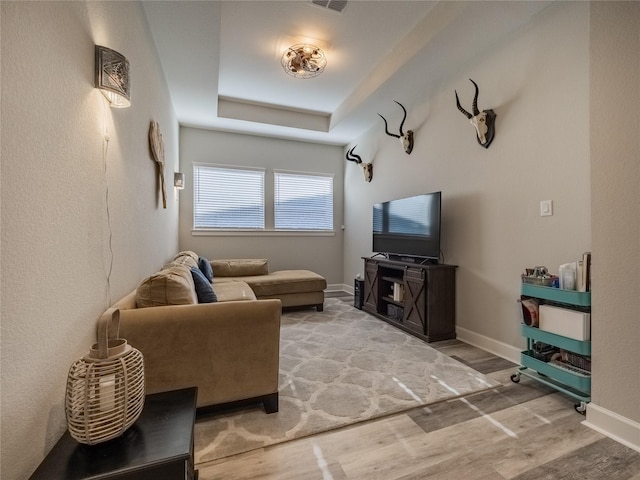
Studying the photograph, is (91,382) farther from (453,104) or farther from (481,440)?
(453,104)

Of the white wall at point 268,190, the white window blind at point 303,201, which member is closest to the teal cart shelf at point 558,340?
the white wall at point 268,190

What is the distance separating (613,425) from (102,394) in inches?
96.9

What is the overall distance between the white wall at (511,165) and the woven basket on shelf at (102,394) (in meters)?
2.80

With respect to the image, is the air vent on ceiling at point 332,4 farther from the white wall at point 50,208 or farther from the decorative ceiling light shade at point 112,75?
the decorative ceiling light shade at point 112,75

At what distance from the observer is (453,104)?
323cm

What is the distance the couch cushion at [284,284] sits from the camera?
13.3ft

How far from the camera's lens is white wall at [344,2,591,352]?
2184mm

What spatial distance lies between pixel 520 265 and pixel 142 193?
3182mm

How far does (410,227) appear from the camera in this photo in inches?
138

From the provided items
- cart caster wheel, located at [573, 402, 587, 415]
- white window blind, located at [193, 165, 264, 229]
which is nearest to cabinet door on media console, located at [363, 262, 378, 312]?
white window blind, located at [193, 165, 264, 229]

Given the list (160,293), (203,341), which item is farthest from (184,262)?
(203,341)

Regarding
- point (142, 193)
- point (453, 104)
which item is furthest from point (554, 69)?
point (142, 193)

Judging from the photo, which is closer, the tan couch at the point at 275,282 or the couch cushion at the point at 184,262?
the couch cushion at the point at 184,262

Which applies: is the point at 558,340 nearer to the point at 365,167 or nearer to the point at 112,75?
the point at 112,75
